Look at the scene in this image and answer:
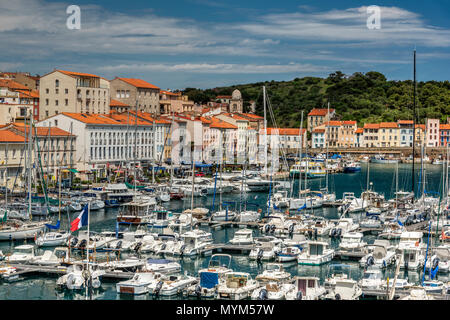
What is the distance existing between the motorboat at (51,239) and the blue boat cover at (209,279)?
5994 millimetres

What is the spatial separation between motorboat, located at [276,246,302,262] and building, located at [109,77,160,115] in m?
26.3

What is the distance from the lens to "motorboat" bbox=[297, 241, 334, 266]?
13.1m

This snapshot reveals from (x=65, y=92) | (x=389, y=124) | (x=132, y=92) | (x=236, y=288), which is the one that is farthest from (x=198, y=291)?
(x=389, y=124)

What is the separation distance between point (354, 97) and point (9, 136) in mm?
42287

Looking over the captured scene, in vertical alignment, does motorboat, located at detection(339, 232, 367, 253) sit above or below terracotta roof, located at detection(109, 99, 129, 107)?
below

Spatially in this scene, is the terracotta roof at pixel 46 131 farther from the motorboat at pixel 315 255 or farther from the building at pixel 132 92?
the motorboat at pixel 315 255

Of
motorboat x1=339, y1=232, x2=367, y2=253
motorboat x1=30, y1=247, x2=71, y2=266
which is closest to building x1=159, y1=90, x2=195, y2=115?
motorboat x1=339, y1=232, x2=367, y2=253

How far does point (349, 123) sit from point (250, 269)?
44.0 meters

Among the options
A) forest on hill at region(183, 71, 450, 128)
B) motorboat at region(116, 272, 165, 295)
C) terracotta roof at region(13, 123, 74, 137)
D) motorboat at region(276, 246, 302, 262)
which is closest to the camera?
motorboat at region(116, 272, 165, 295)

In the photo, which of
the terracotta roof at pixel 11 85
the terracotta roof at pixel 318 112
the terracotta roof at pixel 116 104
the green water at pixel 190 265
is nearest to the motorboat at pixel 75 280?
the green water at pixel 190 265

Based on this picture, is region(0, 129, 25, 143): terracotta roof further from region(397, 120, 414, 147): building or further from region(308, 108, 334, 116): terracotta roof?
region(397, 120, 414, 147): building

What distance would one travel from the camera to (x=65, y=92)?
3195 centimetres

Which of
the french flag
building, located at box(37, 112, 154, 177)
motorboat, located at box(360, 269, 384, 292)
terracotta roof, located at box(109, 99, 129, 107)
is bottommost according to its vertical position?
motorboat, located at box(360, 269, 384, 292)
